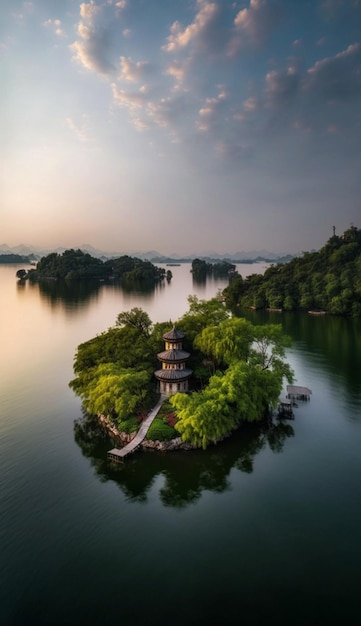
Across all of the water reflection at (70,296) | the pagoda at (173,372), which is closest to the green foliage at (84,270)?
the water reflection at (70,296)

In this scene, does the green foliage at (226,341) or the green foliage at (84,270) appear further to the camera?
the green foliage at (84,270)

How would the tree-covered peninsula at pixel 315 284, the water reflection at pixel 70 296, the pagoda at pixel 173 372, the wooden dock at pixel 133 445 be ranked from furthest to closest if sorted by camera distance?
the water reflection at pixel 70 296
the tree-covered peninsula at pixel 315 284
the pagoda at pixel 173 372
the wooden dock at pixel 133 445

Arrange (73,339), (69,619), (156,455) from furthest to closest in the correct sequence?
(73,339)
(156,455)
(69,619)

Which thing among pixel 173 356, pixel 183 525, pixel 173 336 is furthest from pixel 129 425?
pixel 183 525

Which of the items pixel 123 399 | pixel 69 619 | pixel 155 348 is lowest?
pixel 69 619

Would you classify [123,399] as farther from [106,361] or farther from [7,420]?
[7,420]

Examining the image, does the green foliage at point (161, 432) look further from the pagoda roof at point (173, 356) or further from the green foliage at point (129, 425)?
the pagoda roof at point (173, 356)

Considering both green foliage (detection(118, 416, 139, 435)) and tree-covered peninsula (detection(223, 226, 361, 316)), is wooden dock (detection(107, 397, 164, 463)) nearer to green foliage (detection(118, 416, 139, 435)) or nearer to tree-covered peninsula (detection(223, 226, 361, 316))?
green foliage (detection(118, 416, 139, 435))

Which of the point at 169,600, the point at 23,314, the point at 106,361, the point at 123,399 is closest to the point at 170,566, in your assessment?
the point at 169,600
